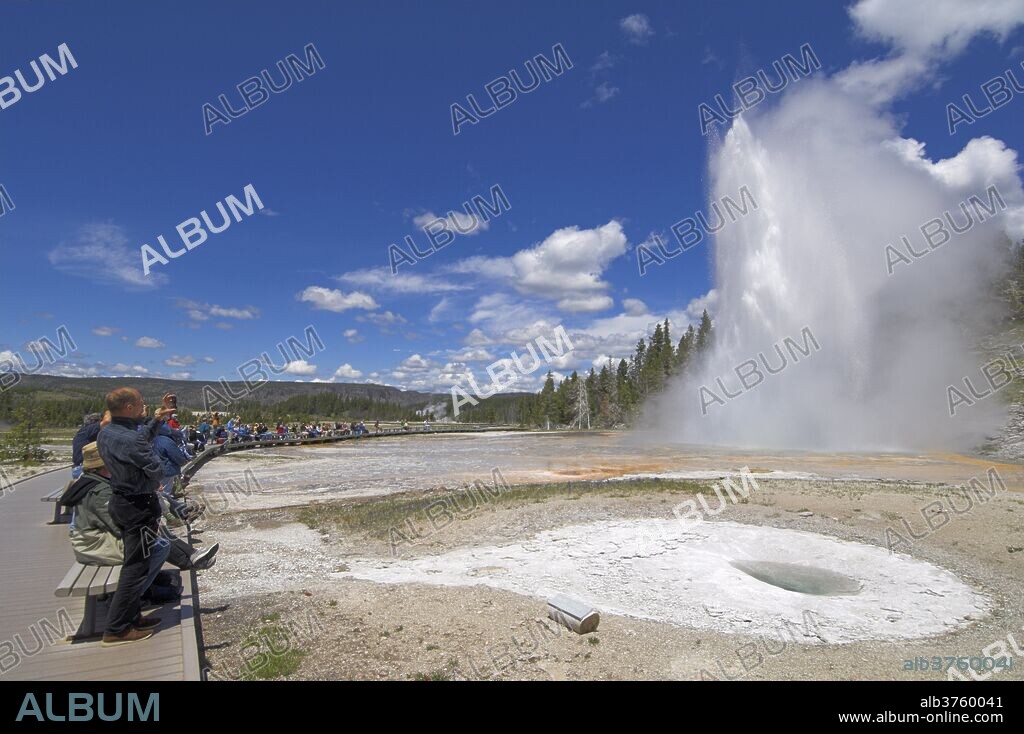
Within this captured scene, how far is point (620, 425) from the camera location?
85.4 metres

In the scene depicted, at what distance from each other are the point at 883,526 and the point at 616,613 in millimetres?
9493

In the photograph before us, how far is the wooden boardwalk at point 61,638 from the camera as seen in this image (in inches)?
162

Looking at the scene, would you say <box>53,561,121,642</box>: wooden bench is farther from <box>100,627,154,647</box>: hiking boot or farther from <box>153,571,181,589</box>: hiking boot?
<box>153,571,181,589</box>: hiking boot

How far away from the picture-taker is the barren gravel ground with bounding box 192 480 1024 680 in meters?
5.80

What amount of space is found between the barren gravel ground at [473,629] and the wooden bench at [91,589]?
1.40m

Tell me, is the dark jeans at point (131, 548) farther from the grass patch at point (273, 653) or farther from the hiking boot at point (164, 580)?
the grass patch at point (273, 653)

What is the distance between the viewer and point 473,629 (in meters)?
6.85

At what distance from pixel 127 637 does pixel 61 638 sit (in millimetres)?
609

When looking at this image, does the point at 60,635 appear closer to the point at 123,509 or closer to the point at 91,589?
the point at 91,589
